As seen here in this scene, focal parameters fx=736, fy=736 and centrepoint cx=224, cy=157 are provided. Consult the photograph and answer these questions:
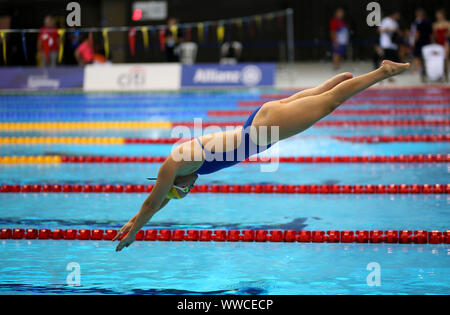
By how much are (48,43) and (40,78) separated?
195 cm

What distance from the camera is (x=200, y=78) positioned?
17875mm

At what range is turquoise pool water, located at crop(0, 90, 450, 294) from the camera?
472 centimetres

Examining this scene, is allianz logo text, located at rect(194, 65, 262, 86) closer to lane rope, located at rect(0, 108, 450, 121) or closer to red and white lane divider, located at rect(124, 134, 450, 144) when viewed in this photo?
lane rope, located at rect(0, 108, 450, 121)

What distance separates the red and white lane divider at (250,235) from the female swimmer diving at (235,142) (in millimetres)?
1089

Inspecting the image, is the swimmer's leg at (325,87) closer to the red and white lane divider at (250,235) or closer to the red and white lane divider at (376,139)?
the red and white lane divider at (250,235)

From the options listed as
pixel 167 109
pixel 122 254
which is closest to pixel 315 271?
pixel 122 254

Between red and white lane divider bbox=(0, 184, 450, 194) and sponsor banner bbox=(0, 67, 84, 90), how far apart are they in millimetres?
9996

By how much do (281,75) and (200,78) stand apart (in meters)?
3.89

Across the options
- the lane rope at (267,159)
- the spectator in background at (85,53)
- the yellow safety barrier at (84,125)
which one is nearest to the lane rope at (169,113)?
the yellow safety barrier at (84,125)

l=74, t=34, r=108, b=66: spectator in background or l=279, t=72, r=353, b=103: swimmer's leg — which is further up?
l=74, t=34, r=108, b=66: spectator in background

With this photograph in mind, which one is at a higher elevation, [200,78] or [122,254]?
[200,78]

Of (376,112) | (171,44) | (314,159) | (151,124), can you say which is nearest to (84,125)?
(151,124)

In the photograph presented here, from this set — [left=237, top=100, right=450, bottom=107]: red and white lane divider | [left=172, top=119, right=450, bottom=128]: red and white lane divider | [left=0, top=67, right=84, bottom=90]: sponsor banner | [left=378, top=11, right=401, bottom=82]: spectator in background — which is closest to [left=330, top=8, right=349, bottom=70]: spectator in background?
[left=378, top=11, right=401, bottom=82]: spectator in background
